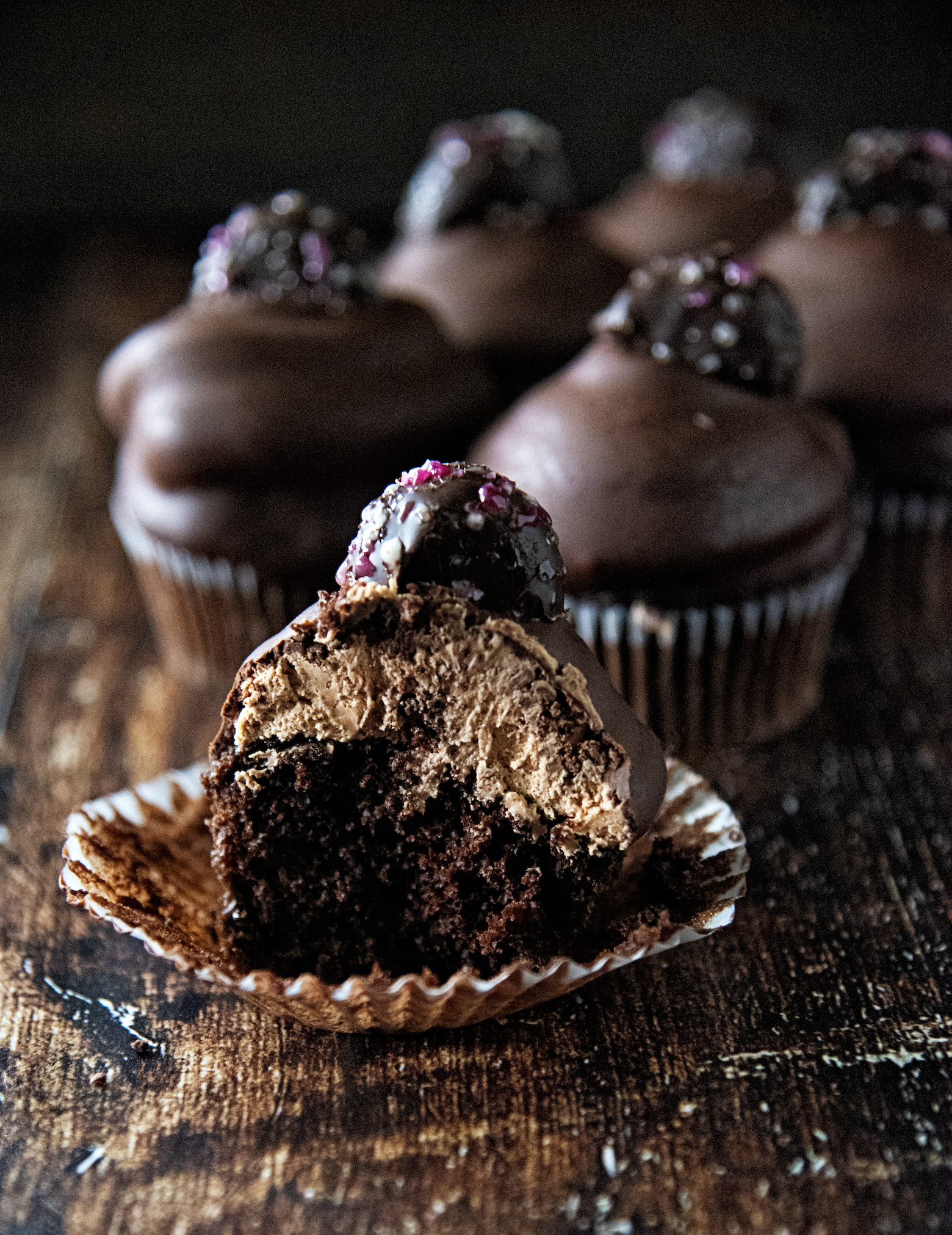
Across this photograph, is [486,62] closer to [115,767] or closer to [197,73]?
[197,73]

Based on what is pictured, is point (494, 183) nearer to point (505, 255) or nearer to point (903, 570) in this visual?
point (505, 255)

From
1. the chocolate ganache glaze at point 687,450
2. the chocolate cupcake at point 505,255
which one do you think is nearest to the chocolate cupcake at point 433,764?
the chocolate ganache glaze at point 687,450

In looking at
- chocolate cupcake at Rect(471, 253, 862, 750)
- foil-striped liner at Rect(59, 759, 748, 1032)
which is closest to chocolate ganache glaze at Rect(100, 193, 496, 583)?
chocolate cupcake at Rect(471, 253, 862, 750)

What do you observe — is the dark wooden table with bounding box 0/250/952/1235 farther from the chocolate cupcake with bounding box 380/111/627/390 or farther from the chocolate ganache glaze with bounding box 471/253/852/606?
the chocolate cupcake with bounding box 380/111/627/390

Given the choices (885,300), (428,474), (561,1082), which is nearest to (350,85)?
(885,300)

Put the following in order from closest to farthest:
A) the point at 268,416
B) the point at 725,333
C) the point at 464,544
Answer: the point at 464,544 < the point at 725,333 < the point at 268,416

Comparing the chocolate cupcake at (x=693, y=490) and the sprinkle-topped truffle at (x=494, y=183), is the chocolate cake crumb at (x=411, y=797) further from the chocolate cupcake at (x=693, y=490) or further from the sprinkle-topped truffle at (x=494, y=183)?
the sprinkle-topped truffle at (x=494, y=183)
